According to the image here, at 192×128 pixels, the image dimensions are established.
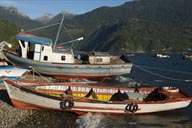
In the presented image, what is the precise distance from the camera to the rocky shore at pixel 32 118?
76.0ft

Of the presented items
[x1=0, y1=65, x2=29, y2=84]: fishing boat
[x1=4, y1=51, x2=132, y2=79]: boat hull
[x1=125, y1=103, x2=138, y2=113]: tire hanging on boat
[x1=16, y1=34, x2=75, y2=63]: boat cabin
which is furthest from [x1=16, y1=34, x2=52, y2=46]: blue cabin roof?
[x1=125, y1=103, x2=138, y2=113]: tire hanging on boat

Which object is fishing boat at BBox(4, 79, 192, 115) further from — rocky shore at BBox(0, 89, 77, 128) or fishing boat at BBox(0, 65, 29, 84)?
fishing boat at BBox(0, 65, 29, 84)

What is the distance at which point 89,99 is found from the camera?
25.5m

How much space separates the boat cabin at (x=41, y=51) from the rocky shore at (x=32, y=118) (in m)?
16.0

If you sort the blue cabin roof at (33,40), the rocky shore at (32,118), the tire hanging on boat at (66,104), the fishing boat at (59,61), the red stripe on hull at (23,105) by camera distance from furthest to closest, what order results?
the fishing boat at (59,61) → the blue cabin roof at (33,40) → the red stripe on hull at (23,105) → the tire hanging on boat at (66,104) → the rocky shore at (32,118)

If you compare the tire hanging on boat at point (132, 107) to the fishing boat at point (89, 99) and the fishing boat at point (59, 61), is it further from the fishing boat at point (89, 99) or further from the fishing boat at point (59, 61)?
the fishing boat at point (59, 61)

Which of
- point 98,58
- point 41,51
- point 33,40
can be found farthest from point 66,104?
point 98,58

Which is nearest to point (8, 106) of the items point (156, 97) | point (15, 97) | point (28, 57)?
point (15, 97)

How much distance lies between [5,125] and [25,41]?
22260mm

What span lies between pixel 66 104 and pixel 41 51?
1886 cm

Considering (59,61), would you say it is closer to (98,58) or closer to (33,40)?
(33,40)

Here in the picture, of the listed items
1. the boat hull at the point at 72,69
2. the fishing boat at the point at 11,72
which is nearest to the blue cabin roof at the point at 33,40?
the boat hull at the point at 72,69

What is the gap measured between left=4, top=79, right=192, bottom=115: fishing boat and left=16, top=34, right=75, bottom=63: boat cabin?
1469 cm

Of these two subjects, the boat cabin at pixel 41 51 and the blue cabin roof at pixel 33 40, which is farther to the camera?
the boat cabin at pixel 41 51
